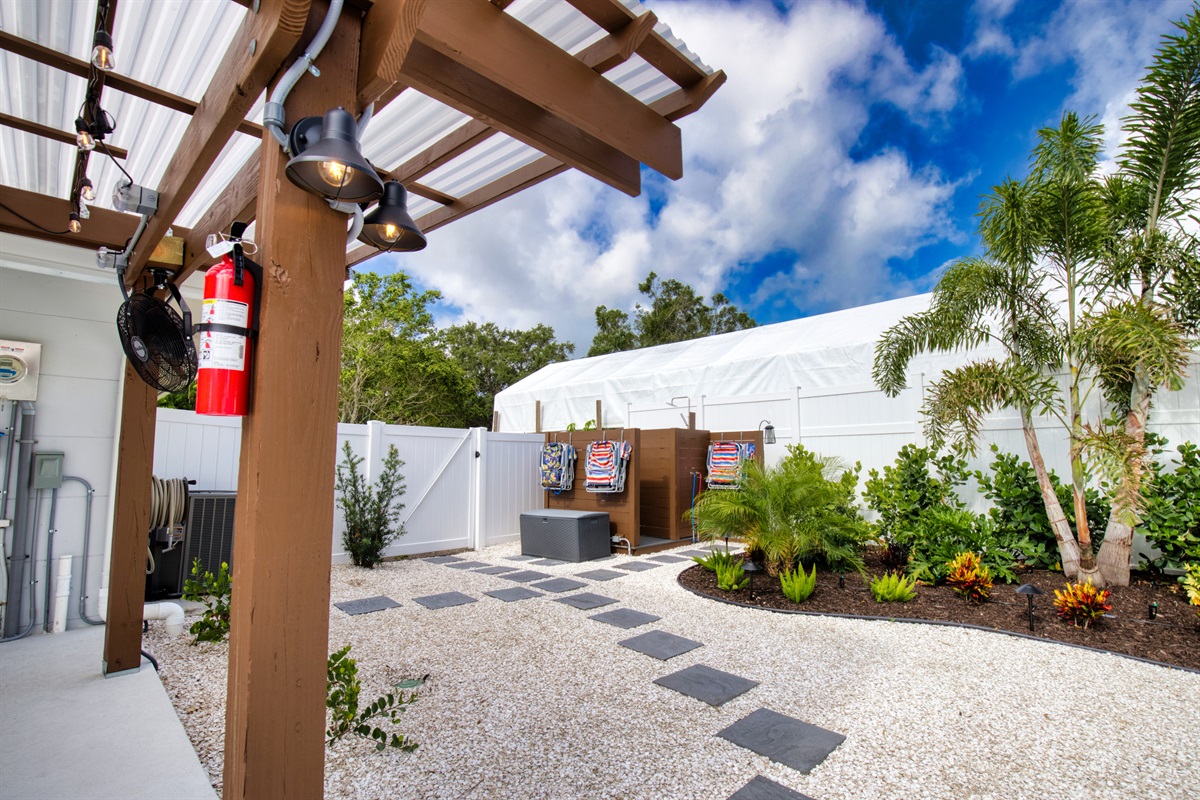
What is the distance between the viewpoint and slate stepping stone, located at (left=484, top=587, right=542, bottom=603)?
4.61 metres

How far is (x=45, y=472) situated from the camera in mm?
3533

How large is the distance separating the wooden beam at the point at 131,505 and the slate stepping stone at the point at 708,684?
268cm

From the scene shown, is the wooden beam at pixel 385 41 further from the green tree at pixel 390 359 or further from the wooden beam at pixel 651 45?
Result: the green tree at pixel 390 359

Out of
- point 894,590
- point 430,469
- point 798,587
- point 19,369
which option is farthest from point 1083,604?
point 19,369

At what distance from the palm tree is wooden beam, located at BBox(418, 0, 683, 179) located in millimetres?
3721

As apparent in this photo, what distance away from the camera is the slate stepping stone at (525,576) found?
5328 millimetres

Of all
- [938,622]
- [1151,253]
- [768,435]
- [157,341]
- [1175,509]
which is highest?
[1151,253]

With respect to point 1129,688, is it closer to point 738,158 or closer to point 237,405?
point 237,405

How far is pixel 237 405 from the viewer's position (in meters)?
1.16

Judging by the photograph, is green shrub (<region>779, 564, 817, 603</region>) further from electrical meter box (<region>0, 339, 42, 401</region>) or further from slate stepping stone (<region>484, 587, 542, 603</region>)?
electrical meter box (<region>0, 339, 42, 401</region>)

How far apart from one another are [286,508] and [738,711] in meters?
2.21

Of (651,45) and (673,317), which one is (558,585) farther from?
(673,317)

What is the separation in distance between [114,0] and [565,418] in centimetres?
1119

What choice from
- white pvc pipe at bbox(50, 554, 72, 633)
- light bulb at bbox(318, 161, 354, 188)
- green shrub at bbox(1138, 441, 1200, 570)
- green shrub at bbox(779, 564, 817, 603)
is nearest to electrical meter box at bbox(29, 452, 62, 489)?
white pvc pipe at bbox(50, 554, 72, 633)
